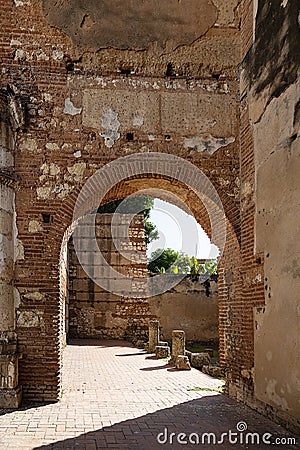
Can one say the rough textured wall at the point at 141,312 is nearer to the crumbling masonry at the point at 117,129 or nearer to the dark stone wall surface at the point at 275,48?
the crumbling masonry at the point at 117,129

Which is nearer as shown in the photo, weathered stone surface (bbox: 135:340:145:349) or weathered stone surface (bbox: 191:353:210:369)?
weathered stone surface (bbox: 191:353:210:369)

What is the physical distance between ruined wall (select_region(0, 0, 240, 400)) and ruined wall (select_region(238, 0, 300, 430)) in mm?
918

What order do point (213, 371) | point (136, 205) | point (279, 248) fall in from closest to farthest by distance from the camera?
point (279, 248) < point (213, 371) < point (136, 205)

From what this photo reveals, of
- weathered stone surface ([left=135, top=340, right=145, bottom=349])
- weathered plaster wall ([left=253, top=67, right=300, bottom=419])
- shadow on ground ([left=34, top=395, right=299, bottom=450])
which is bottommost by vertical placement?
weathered stone surface ([left=135, top=340, right=145, bottom=349])

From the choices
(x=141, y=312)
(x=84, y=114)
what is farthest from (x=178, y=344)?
(x=84, y=114)

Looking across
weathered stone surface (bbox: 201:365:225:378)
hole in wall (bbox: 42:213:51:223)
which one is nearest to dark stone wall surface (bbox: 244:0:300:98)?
hole in wall (bbox: 42:213:51:223)

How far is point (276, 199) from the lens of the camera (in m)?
6.92

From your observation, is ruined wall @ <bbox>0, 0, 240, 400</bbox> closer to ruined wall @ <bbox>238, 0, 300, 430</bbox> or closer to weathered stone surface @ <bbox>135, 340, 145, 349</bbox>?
ruined wall @ <bbox>238, 0, 300, 430</bbox>

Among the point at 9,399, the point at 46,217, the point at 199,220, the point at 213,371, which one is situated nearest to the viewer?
the point at 9,399

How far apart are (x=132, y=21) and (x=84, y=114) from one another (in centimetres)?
169

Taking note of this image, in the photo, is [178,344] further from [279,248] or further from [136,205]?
[136,205]

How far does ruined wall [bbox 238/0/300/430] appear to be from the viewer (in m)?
6.28

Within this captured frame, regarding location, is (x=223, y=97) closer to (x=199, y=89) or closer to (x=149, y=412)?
(x=199, y=89)

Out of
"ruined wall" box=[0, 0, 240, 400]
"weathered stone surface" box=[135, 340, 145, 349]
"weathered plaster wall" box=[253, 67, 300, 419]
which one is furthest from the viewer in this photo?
"weathered stone surface" box=[135, 340, 145, 349]
